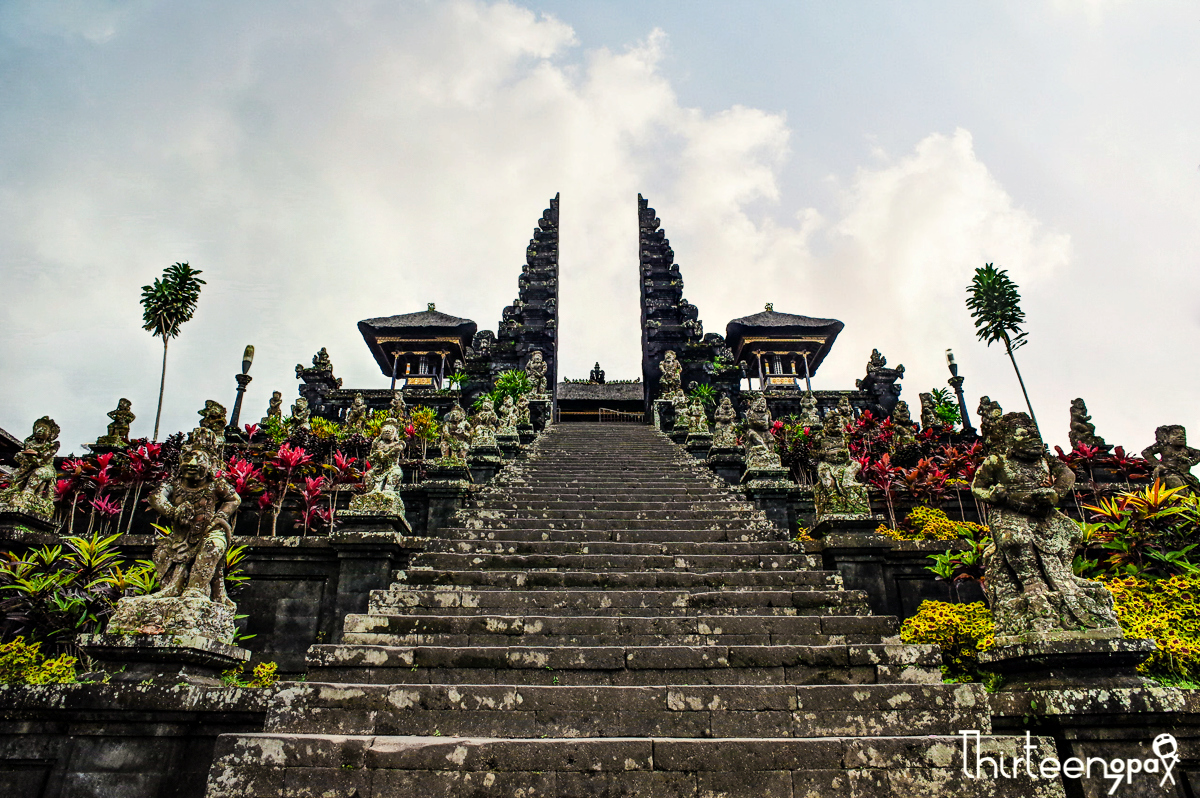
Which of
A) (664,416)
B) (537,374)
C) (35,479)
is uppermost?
(537,374)

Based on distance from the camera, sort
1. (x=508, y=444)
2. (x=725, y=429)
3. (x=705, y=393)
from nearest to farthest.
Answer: (x=725, y=429) → (x=508, y=444) → (x=705, y=393)

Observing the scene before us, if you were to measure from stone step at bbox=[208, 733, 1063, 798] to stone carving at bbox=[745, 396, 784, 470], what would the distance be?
4.95 metres

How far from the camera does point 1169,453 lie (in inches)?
280

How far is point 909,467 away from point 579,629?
8.21 meters

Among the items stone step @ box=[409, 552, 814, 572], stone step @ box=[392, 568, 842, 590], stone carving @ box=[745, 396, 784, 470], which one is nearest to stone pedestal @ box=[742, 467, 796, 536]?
stone carving @ box=[745, 396, 784, 470]

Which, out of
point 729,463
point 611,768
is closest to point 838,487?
point 611,768

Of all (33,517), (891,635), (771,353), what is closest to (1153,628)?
(891,635)

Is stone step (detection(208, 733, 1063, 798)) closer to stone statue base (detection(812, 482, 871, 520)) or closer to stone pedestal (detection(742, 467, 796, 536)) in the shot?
stone statue base (detection(812, 482, 871, 520))

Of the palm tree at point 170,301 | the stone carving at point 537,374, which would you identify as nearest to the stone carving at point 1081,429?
the stone carving at point 537,374

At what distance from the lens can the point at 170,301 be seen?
17953 mm

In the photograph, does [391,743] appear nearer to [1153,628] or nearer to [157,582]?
Result: [157,582]

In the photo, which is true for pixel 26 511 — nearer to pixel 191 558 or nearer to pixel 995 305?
pixel 191 558

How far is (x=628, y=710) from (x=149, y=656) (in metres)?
2.85

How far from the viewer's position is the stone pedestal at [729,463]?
9812 millimetres
